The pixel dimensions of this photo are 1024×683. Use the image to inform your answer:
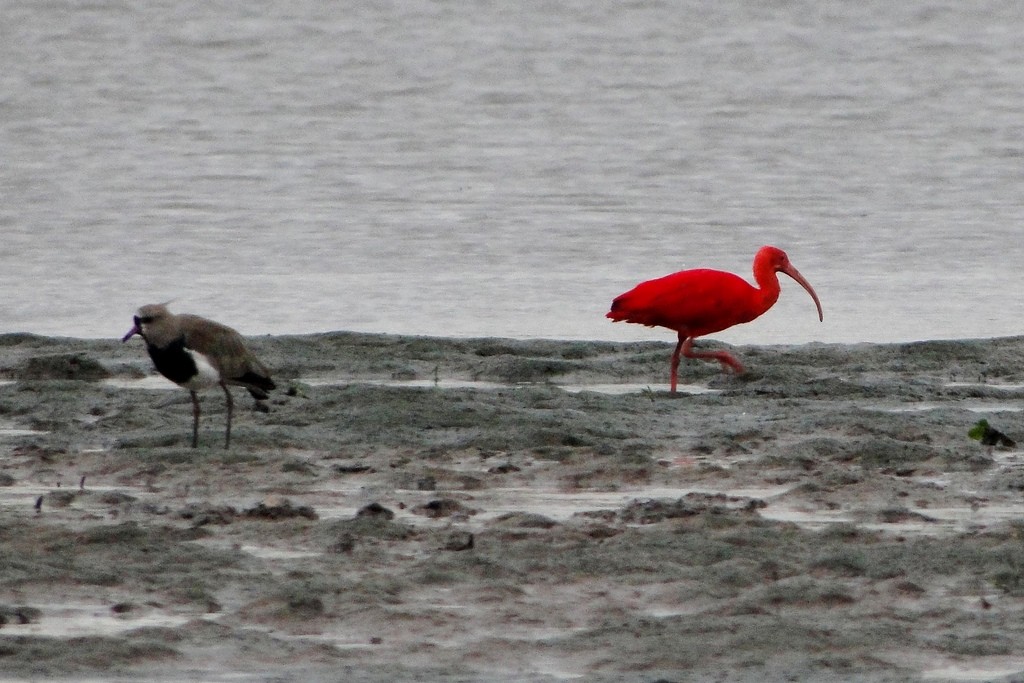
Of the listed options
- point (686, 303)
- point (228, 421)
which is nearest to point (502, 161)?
point (686, 303)

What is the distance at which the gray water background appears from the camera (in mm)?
14398

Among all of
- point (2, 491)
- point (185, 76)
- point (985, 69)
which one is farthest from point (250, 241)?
point (985, 69)

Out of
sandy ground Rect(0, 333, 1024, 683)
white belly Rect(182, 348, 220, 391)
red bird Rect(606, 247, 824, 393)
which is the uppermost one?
red bird Rect(606, 247, 824, 393)

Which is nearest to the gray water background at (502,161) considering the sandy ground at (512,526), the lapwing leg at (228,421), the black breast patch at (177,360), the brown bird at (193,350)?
the sandy ground at (512,526)

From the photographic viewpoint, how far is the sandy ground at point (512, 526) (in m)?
6.08

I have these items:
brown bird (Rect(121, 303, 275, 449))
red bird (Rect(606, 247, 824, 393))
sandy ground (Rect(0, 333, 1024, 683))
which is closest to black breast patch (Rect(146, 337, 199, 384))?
brown bird (Rect(121, 303, 275, 449))

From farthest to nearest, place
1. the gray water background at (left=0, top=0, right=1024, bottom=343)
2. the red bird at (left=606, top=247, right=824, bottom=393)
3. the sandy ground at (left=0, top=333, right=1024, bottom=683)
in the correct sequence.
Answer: the gray water background at (left=0, top=0, right=1024, bottom=343) → the red bird at (left=606, top=247, right=824, bottom=393) → the sandy ground at (left=0, top=333, right=1024, bottom=683)

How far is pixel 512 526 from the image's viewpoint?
745cm

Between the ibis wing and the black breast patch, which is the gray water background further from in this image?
the black breast patch

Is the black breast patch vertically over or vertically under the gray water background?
under

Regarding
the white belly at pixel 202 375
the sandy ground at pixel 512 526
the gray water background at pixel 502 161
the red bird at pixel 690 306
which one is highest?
the gray water background at pixel 502 161

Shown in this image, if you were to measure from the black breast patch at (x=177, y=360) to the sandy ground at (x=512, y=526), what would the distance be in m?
0.34

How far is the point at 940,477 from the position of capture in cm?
842

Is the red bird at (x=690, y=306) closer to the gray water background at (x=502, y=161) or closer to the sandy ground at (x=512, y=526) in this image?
the sandy ground at (x=512, y=526)
